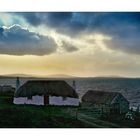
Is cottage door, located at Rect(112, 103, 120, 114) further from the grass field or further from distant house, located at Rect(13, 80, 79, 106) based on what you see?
distant house, located at Rect(13, 80, 79, 106)

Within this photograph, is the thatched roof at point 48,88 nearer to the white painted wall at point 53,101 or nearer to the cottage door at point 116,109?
the white painted wall at point 53,101

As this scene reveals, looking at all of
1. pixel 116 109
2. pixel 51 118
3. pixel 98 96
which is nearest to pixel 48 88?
pixel 51 118

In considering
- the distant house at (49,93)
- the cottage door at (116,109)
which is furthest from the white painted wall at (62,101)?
the cottage door at (116,109)

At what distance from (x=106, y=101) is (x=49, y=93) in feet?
1.24

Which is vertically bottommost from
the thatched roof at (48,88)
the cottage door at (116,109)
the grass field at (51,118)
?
the grass field at (51,118)

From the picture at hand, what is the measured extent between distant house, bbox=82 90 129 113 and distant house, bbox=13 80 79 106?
0.26 ft

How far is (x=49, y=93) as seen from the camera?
3625 mm

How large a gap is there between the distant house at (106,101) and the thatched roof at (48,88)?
0.09 m

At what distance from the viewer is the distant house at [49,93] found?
11.9ft

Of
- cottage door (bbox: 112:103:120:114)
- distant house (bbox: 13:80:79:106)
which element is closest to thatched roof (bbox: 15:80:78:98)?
distant house (bbox: 13:80:79:106)

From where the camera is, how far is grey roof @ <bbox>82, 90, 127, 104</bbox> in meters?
3.60

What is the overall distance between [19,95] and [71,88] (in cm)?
34

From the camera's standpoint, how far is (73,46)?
3.61 m
